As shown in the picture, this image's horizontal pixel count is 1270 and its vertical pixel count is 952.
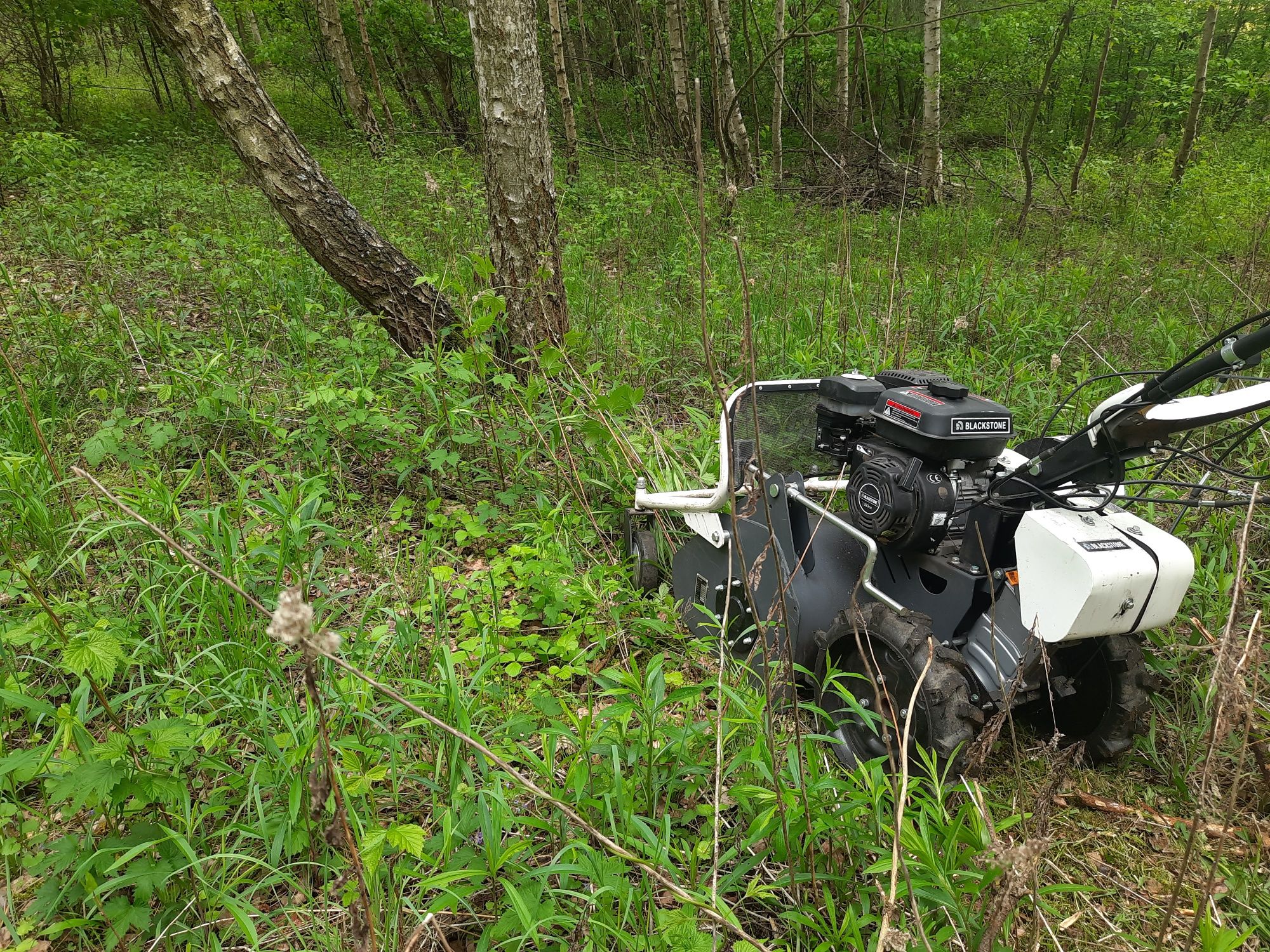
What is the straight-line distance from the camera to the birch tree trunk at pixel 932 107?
810 cm

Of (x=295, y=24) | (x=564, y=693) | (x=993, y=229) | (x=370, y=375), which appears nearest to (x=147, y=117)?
(x=295, y=24)

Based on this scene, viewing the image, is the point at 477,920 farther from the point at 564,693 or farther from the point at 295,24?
the point at 295,24

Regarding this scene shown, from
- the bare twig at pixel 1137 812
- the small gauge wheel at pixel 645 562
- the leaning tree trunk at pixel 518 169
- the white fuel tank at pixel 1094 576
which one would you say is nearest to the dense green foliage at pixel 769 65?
the leaning tree trunk at pixel 518 169

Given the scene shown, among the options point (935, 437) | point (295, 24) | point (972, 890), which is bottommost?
point (972, 890)

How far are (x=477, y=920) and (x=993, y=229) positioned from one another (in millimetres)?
7971

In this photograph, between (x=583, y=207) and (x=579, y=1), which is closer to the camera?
(x=583, y=207)

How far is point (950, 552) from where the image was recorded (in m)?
2.59

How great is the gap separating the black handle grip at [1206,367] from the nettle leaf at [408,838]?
6.51 ft

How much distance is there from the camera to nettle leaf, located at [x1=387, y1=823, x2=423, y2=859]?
4.79ft

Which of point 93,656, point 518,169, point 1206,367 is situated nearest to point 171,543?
point 93,656

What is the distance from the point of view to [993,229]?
7.59 metres

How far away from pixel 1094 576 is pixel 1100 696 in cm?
77

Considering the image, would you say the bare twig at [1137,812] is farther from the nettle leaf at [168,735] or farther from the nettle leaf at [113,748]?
the nettle leaf at [113,748]

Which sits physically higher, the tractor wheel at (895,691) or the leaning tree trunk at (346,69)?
the leaning tree trunk at (346,69)
